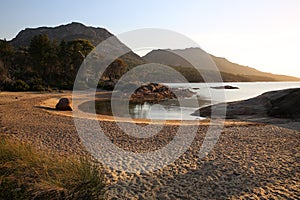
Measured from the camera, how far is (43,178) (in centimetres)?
461

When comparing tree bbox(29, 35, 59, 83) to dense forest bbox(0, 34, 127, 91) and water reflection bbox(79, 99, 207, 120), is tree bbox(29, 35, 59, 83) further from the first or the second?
water reflection bbox(79, 99, 207, 120)

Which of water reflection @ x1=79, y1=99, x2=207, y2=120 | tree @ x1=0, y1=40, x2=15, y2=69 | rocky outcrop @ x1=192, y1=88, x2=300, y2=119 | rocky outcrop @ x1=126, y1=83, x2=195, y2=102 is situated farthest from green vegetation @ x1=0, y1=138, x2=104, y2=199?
tree @ x1=0, y1=40, x2=15, y2=69

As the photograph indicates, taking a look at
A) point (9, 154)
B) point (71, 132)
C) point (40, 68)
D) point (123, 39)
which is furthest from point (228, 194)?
point (40, 68)

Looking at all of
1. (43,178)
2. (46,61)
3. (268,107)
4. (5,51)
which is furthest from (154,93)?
(43,178)

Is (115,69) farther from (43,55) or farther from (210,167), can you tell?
(210,167)

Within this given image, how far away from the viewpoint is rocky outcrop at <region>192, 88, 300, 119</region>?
1817 centimetres

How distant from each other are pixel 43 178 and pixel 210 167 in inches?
167

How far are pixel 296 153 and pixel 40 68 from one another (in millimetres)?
46397

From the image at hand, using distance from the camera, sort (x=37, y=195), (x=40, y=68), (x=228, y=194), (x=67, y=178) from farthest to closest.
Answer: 1. (x=40, y=68)
2. (x=228, y=194)
3. (x=67, y=178)
4. (x=37, y=195)

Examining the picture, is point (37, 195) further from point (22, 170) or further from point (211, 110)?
point (211, 110)

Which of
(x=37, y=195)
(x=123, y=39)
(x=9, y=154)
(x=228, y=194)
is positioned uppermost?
(x=123, y=39)

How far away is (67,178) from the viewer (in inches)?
181

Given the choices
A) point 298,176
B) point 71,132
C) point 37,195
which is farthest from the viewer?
point 71,132

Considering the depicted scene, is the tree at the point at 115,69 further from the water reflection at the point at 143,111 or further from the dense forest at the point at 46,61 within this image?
the water reflection at the point at 143,111
